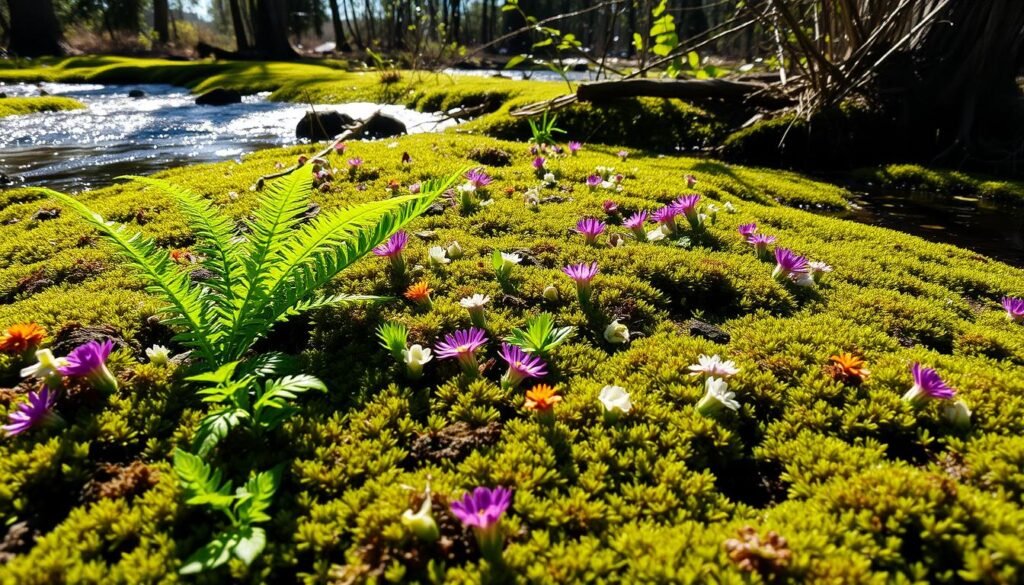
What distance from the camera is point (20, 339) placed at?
132 inches

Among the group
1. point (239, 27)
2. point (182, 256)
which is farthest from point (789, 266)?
point (239, 27)

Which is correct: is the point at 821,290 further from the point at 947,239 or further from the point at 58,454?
the point at 58,454

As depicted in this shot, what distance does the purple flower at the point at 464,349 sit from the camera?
3.36 m

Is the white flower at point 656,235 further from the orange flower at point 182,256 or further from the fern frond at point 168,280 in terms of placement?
the orange flower at point 182,256

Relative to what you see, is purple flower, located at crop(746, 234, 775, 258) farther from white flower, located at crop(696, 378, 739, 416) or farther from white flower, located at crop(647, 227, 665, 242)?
white flower, located at crop(696, 378, 739, 416)

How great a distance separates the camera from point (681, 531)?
7.89 feet

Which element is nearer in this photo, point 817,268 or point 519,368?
point 519,368

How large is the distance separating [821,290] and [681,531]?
3.19 m

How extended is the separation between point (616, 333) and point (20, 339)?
12.0ft

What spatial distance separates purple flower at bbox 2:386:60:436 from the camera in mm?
2752

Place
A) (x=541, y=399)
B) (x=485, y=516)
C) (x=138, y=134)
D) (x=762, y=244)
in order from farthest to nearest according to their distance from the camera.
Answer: (x=138, y=134) → (x=762, y=244) → (x=541, y=399) → (x=485, y=516)

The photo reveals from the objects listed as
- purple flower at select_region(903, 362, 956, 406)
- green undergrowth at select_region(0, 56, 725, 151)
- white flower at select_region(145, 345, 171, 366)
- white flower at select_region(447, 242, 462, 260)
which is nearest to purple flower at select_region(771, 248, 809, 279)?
purple flower at select_region(903, 362, 956, 406)

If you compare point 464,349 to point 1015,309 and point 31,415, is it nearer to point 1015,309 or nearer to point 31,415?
point 31,415

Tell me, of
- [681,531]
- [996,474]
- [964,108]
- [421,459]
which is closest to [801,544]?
[681,531]
